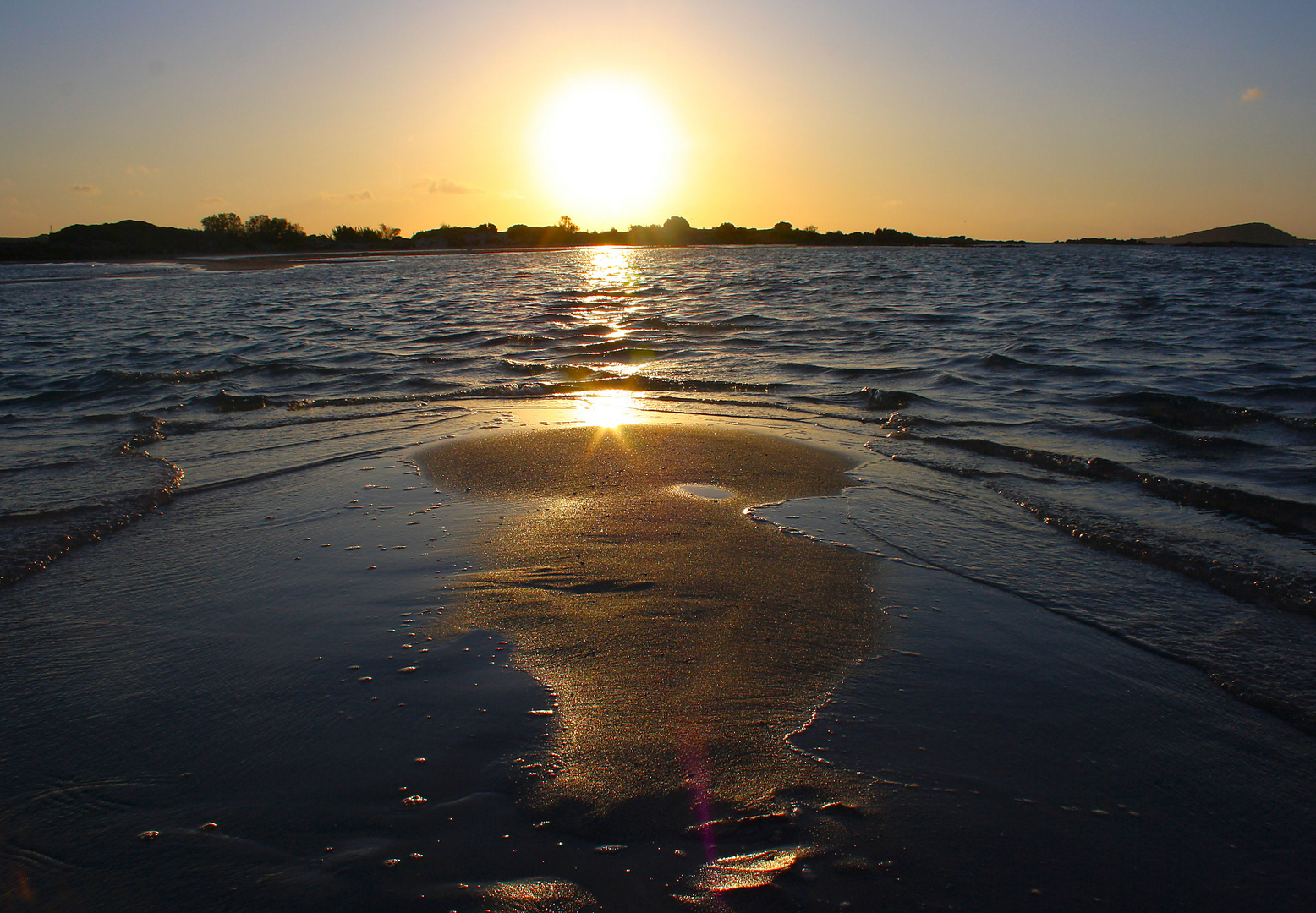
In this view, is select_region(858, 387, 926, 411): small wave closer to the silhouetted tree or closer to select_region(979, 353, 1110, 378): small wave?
select_region(979, 353, 1110, 378): small wave

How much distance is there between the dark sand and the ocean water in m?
0.16

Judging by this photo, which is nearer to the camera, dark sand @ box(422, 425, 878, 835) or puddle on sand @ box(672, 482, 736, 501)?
dark sand @ box(422, 425, 878, 835)

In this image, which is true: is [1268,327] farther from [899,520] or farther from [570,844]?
[570,844]

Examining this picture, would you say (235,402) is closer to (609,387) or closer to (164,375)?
(164,375)

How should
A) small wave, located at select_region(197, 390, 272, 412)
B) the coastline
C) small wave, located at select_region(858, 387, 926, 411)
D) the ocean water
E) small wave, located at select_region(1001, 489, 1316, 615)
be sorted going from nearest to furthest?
the coastline → the ocean water → small wave, located at select_region(1001, 489, 1316, 615) → small wave, located at select_region(858, 387, 926, 411) → small wave, located at select_region(197, 390, 272, 412)

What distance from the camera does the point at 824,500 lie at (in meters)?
4.80

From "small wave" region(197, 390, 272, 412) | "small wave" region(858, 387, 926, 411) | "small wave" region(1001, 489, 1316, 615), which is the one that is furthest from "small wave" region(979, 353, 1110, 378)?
"small wave" region(197, 390, 272, 412)

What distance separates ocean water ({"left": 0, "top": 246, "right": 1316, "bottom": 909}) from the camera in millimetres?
2623

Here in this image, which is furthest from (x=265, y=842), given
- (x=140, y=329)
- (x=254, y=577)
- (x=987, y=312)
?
(x=987, y=312)

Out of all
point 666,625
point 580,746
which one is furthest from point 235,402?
point 580,746

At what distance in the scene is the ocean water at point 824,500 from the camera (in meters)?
2.62

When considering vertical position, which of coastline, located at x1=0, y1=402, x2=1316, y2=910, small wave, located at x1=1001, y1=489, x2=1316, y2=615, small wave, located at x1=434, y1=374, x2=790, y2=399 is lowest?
coastline, located at x1=0, y1=402, x2=1316, y2=910

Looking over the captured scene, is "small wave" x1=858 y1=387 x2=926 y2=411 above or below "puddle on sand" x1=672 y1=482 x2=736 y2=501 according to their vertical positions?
above

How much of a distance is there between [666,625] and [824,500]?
204cm
